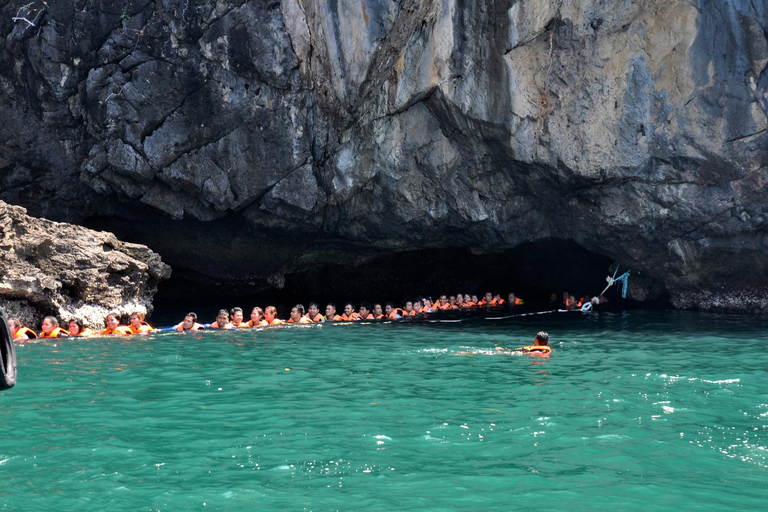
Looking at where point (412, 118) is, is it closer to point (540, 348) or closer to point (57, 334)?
point (540, 348)

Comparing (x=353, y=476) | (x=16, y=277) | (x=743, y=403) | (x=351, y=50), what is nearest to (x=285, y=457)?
(x=353, y=476)

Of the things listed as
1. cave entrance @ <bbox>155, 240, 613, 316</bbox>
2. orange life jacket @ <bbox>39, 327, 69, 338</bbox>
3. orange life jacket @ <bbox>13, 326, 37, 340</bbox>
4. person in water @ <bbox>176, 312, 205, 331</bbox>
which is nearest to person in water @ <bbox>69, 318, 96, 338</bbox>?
orange life jacket @ <bbox>39, 327, 69, 338</bbox>

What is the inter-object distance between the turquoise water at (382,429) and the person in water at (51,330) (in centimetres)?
162

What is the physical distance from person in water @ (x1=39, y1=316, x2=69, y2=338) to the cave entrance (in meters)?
9.40

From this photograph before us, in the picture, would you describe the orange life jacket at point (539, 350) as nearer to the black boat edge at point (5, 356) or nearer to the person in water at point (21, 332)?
the person in water at point (21, 332)

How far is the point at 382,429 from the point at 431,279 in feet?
70.0

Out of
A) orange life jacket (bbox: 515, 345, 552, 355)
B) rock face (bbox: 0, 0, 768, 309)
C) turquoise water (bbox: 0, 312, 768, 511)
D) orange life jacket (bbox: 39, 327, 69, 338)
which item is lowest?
turquoise water (bbox: 0, 312, 768, 511)

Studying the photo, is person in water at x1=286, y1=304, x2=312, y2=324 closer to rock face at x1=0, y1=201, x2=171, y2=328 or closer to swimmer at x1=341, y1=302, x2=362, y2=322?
swimmer at x1=341, y1=302, x2=362, y2=322

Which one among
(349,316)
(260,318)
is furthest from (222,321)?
Result: (349,316)

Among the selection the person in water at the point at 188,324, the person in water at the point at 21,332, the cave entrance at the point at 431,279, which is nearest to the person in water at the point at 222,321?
the person in water at the point at 188,324

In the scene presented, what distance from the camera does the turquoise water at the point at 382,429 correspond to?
6.07 metres

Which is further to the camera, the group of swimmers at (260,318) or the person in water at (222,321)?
the person in water at (222,321)

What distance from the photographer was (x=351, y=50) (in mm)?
18453

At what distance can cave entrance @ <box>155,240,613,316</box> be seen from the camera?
26672 millimetres
